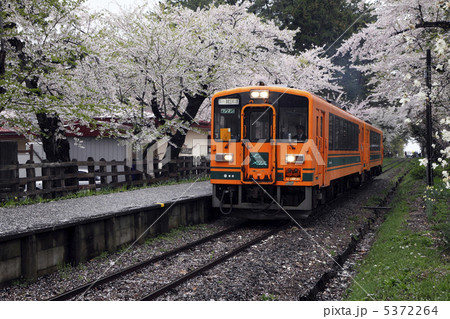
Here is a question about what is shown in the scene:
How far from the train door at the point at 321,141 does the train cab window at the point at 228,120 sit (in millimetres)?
1798

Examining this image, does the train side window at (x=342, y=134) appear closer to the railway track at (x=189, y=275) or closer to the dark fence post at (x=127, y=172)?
the railway track at (x=189, y=275)

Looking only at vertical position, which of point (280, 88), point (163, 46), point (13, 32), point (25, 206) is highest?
point (163, 46)

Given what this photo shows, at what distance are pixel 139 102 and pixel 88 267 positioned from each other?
11625 mm

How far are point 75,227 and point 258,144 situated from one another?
4.58 metres

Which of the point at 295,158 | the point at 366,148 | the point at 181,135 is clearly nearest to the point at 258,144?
the point at 295,158

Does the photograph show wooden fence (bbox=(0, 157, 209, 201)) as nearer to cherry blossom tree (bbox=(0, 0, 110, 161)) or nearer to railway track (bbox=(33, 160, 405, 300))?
cherry blossom tree (bbox=(0, 0, 110, 161))

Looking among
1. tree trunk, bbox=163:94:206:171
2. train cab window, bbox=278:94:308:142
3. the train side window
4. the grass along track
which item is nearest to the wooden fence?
tree trunk, bbox=163:94:206:171

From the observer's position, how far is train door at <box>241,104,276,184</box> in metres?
10.6

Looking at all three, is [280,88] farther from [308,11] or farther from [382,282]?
[308,11]

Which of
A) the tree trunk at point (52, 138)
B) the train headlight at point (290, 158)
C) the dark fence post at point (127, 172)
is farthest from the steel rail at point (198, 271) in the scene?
the tree trunk at point (52, 138)

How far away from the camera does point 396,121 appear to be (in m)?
45.3

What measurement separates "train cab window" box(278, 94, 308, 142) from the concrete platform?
2791 mm

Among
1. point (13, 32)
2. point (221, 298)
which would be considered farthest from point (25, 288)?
point (13, 32)

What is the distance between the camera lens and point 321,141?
11375mm
